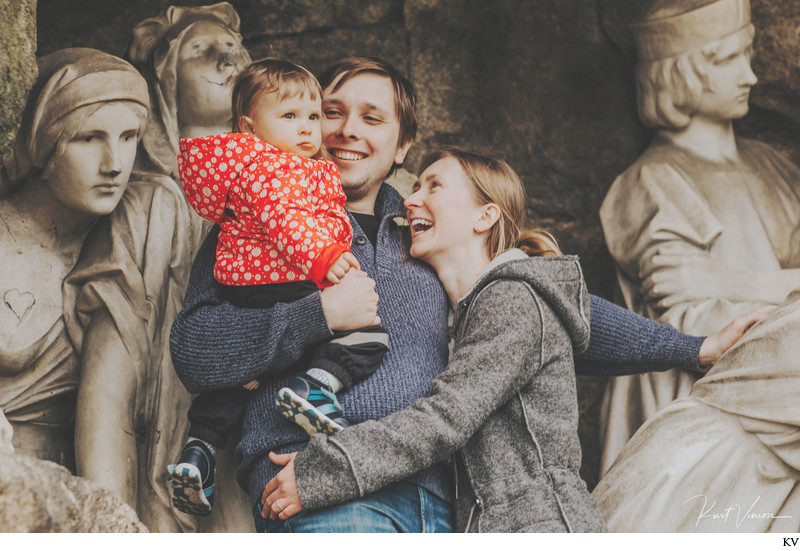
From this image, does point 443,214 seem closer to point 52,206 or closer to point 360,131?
point 360,131

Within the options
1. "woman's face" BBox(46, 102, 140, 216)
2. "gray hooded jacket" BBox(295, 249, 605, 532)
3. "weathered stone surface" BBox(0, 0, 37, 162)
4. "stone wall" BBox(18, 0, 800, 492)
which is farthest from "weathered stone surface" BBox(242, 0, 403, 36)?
→ "gray hooded jacket" BBox(295, 249, 605, 532)

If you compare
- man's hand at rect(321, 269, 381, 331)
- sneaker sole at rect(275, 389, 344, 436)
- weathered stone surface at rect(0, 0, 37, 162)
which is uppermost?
weathered stone surface at rect(0, 0, 37, 162)

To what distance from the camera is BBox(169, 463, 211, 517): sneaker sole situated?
250 centimetres

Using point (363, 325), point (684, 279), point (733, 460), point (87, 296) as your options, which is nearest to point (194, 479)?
point (363, 325)

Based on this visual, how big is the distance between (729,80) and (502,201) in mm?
1266

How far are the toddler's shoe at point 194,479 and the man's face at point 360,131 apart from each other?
0.81 m

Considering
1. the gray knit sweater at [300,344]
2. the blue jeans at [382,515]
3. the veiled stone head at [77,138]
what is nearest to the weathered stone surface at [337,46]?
the veiled stone head at [77,138]

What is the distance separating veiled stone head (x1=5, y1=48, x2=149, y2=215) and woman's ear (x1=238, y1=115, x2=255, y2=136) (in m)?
0.42

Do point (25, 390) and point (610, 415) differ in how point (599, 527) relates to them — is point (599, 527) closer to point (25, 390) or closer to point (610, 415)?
point (610, 415)

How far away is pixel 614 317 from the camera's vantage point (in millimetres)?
2871

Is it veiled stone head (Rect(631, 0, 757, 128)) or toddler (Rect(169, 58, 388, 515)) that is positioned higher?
veiled stone head (Rect(631, 0, 757, 128))

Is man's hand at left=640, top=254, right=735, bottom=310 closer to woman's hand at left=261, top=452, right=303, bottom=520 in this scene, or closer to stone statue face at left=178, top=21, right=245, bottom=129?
stone statue face at left=178, top=21, right=245, bottom=129

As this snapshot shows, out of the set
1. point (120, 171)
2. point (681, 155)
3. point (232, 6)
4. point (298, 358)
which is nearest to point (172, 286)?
point (120, 171)

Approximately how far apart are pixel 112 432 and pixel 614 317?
1.30 m
